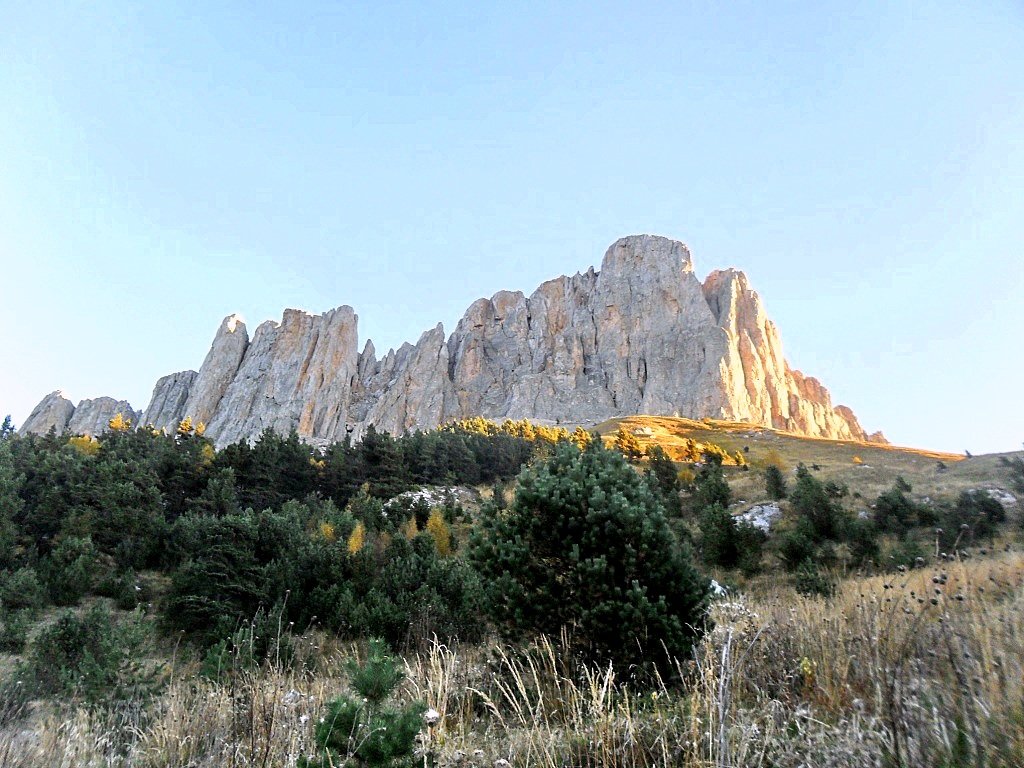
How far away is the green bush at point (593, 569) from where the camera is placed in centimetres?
588

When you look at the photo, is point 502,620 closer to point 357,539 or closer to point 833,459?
point 357,539

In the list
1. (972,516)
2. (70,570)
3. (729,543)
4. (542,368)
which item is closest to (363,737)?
(70,570)

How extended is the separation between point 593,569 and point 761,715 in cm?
302

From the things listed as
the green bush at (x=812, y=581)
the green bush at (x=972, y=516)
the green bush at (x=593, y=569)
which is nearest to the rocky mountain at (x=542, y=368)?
the green bush at (x=972, y=516)

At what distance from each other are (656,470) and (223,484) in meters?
22.2

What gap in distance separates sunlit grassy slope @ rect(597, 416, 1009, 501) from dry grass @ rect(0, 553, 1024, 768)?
26.6 metres

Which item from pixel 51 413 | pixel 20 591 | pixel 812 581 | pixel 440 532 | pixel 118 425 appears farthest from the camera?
pixel 51 413

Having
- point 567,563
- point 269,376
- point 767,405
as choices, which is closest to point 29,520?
point 567,563

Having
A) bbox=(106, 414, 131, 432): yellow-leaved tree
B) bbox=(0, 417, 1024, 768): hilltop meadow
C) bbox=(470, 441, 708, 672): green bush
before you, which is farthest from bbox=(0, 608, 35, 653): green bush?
bbox=(106, 414, 131, 432): yellow-leaved tree

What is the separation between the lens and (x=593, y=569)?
6.14m

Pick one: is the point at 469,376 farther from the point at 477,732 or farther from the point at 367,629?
the point at 477,732

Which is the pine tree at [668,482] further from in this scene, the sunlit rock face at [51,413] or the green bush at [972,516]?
the sunlit rock face at [51,413]

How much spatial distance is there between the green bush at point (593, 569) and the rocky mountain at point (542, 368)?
296 ft

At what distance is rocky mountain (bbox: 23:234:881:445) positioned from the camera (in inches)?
4087
